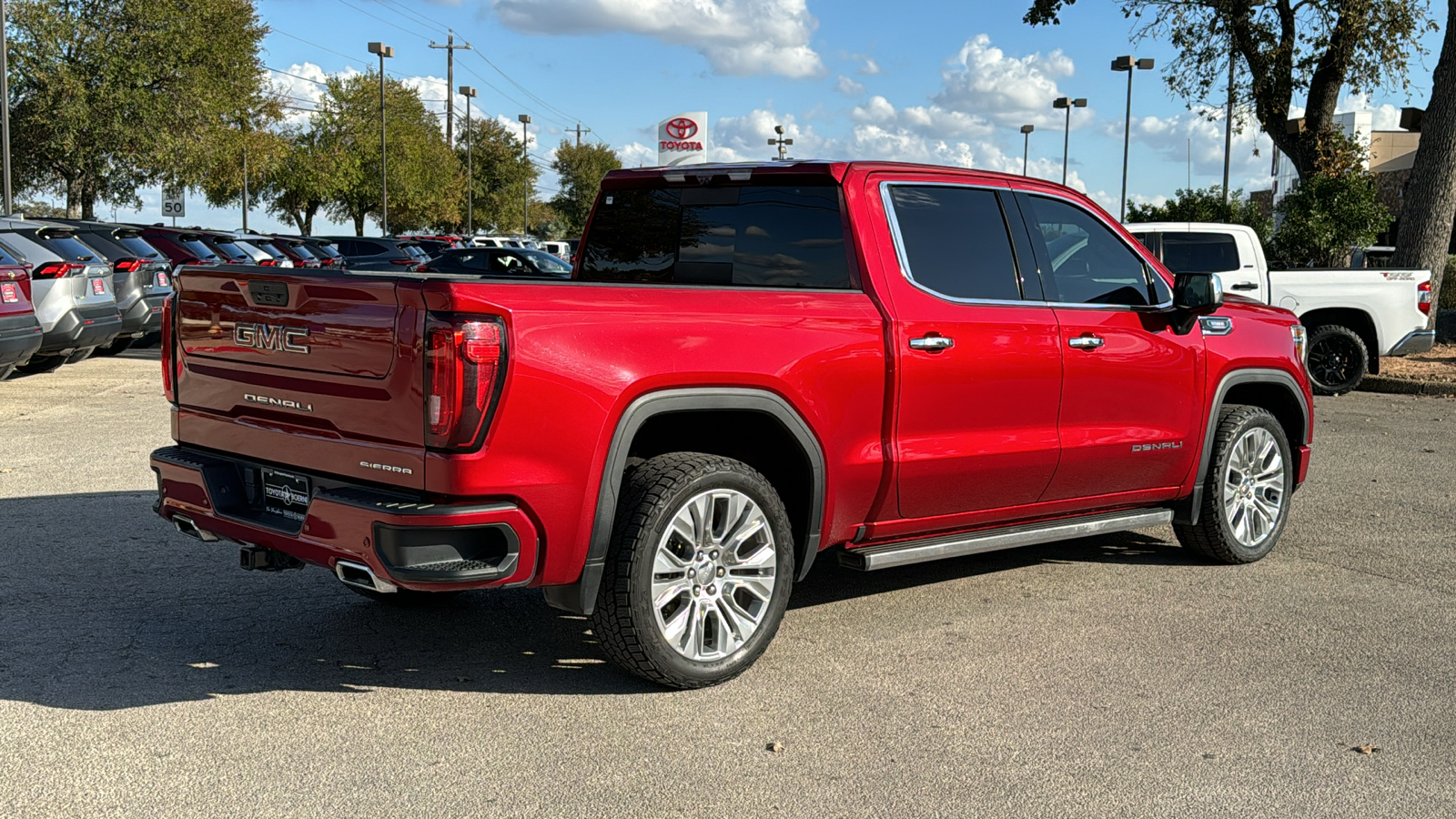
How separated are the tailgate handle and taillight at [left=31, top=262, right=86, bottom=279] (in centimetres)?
1045

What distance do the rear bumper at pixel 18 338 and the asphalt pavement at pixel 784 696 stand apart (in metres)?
5.40

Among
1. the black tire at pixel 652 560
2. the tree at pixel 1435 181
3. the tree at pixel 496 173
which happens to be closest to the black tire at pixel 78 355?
the black tire at pixel 652 560

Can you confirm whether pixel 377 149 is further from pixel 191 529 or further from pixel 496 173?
pixel 191 529

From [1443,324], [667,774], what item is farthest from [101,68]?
[667,774]

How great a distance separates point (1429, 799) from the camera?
3.91 meters

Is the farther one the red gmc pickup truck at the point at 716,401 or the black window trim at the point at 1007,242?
the black window trim at the point at 1007,242

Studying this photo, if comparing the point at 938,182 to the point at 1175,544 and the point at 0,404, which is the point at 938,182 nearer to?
the point at 1175,544

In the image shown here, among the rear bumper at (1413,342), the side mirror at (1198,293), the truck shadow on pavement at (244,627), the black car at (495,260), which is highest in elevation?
the black car at (495,260)

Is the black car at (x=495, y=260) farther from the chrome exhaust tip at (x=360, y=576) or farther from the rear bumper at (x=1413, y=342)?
the chrome exhaust tip at (x=360, y=576)

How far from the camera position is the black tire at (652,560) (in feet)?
14.8

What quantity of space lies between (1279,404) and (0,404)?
1089 centimetres

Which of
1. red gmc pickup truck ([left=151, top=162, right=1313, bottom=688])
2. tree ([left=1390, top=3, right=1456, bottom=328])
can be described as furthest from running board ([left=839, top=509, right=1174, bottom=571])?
tree ([left=1390, top=3, right=1456, bottom=328])

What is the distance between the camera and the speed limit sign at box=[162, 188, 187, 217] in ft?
140

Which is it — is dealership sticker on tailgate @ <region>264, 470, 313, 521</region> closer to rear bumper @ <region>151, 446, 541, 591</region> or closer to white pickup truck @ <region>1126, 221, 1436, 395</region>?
rear bumper @ <region>151, 446, 541, 591</region>
